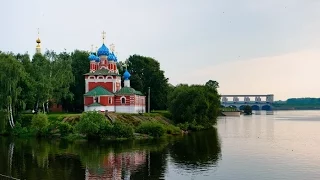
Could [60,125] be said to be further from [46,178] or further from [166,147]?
[46,178]

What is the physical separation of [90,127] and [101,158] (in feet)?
41.6

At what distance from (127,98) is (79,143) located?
55.3 ft

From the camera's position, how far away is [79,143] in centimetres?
4231

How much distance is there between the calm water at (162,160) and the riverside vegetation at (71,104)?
147 inches

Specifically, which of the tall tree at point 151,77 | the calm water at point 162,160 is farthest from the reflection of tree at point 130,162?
the tall tree at point 151,77

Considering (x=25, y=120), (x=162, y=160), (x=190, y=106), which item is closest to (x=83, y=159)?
(x=162, y=160)

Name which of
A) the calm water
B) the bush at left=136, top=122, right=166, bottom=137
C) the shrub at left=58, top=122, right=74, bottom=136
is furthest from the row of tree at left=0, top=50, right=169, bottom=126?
the bush at left=136, top=122, right=166, bottom=137

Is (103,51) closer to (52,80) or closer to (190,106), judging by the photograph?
(52,80)

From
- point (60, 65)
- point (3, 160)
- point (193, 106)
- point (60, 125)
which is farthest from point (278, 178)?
point (60, 65)

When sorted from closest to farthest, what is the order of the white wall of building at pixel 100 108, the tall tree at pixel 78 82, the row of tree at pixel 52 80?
the row of tree at pixel 52 80 → the white wall of building at pixel 100 108 → the tall tree at pixel 78 82

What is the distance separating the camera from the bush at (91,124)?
44.4 metres

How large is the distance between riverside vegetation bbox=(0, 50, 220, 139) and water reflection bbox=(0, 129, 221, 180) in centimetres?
315

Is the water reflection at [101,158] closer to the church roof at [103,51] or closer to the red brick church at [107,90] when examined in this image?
the red brick church at [107,90]

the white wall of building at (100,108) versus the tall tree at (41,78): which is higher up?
the tall tree at (41,78)
